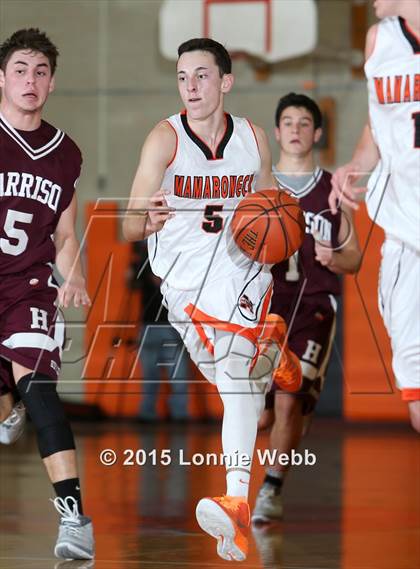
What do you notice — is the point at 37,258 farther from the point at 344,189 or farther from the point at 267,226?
the point at 344,189

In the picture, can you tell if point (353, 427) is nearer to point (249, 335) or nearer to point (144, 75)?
point (144, 75)

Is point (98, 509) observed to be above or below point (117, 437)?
above

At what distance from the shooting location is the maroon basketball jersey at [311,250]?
7.01 m

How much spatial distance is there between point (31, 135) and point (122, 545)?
180cm

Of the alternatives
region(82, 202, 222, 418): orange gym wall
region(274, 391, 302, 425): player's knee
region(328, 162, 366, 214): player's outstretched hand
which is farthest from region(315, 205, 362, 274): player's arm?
region(82, 202, 222, 418): orange gym wall

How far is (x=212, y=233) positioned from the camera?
17.8 feet

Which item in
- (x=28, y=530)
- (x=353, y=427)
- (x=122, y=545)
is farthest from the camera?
(x=353, y=427)

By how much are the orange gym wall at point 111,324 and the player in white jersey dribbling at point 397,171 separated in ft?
22.5

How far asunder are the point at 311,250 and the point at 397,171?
2228 millimetres

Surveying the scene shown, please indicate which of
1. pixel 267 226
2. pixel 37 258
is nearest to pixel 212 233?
pixel 267 226

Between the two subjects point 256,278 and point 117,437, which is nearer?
point 256,278

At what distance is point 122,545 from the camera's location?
5766 mm

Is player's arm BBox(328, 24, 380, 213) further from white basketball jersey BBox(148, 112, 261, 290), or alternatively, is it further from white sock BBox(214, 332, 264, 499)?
white sock BBox(214, 332, 264, 499)

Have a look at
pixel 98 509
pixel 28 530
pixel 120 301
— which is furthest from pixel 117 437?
pixel 28 530
